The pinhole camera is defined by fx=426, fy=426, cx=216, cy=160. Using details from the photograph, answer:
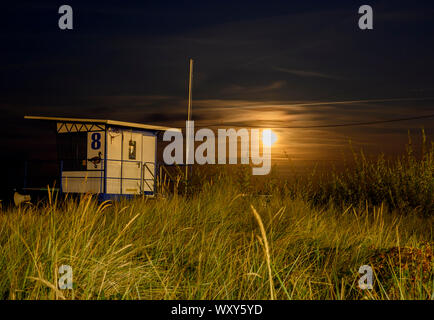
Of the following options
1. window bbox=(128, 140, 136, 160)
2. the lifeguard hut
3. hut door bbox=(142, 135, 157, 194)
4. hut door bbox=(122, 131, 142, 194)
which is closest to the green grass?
the lifeguard hut

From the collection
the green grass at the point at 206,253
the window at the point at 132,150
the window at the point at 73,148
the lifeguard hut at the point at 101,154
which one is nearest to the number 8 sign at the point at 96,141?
the lifeguard hut at the point at 101,154

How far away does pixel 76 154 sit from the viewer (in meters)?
19.6

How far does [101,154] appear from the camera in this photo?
1880 centimetres

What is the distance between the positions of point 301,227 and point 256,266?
2.03 metres

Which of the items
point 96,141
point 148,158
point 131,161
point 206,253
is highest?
point 96,141

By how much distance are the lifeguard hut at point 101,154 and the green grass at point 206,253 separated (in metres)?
10.2

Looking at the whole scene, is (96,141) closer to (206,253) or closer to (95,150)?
(95,150)

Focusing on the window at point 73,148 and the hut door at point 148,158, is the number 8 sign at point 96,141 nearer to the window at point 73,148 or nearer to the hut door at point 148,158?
the window at point 73,148

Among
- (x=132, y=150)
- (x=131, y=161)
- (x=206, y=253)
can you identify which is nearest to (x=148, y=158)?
(x=132, y=150)

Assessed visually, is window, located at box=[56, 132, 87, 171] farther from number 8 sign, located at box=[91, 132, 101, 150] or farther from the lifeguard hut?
number 8 sign, located at box=[91, 132, 101, 150]

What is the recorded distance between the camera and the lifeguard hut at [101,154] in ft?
61.7

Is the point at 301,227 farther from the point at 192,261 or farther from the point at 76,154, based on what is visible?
the point at 76,154

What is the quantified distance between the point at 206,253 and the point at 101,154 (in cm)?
1519
